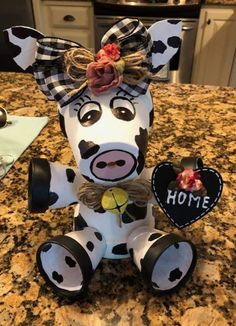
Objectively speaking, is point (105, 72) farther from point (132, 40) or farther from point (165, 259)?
point (165, 259)

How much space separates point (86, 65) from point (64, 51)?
4 cm

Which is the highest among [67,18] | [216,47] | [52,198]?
[52,198]

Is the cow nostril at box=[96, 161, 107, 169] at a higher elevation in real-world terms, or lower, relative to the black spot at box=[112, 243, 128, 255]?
higher

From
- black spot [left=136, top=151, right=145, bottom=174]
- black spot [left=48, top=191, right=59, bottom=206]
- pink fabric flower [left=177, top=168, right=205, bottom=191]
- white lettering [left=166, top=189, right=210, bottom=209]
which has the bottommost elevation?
black spot [left=48, top=191, right=59, bottom=206]

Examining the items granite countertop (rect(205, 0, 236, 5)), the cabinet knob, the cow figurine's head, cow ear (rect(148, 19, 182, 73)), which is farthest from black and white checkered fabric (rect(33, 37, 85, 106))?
the cabinet knob

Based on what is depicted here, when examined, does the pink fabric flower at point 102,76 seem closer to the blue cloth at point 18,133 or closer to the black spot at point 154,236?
the black spot at point 154,236

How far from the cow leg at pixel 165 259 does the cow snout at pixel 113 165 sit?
93mm

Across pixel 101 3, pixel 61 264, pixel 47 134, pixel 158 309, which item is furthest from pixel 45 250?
pixel 101 3

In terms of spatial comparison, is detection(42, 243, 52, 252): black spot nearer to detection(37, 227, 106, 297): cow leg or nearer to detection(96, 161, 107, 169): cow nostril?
detection(37, 227, 106, 297): cow leg

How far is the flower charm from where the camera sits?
367 mm

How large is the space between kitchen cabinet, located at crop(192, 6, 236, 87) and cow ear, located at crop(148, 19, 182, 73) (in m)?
1.56

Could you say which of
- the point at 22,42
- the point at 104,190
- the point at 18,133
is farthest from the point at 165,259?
the point at 18,133

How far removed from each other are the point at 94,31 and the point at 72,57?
1.70m

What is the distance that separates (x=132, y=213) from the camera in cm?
44
